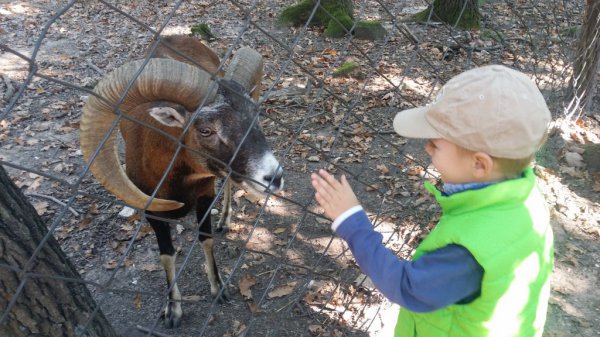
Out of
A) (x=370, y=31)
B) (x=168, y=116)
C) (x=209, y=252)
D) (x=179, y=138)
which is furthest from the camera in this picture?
(x=370, y=31)

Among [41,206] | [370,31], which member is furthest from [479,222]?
[370,31]

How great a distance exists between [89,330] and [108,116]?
1.24m

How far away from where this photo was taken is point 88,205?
5660 mm

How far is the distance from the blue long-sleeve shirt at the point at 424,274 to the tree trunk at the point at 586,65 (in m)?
4.80

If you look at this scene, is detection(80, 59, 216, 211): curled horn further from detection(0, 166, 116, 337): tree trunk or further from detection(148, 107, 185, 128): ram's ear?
detection(0, 166, 116, 337): tree trunk

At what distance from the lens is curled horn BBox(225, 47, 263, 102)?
398 centimetres

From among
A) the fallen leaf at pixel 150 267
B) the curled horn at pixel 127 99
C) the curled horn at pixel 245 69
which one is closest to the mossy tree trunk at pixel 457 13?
the curled horn at pixel 245 69

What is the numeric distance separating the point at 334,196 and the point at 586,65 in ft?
16.6

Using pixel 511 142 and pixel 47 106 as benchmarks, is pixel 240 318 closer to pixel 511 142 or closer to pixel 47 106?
pixel 511 142

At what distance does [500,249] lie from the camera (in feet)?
5.89

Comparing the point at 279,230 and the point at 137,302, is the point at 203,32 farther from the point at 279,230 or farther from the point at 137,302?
the point at 137,302

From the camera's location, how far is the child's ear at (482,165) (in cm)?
188

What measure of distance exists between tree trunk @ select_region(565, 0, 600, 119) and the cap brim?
446 centimetres

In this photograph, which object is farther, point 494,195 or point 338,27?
point 338,27
